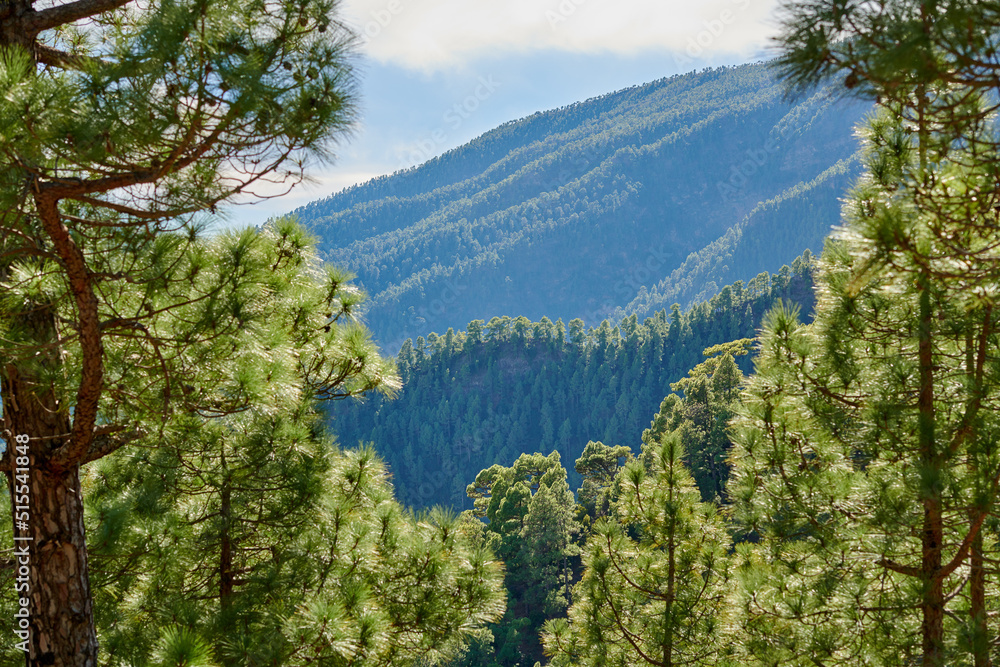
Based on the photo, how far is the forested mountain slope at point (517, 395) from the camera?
7000cm

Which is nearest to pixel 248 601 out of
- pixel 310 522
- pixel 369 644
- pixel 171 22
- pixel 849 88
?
pixel 310 522

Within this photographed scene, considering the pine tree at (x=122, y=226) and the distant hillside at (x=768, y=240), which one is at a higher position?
the distant hillside at (x=768, y=240)

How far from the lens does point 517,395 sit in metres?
77.8

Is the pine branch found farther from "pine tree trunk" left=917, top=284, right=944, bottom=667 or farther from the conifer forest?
"pine tree trunk" left=917, top=284, right=944, bottom=667

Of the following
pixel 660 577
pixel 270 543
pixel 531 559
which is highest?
pixel 270 543

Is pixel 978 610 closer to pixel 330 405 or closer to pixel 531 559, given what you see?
pixel 330 405

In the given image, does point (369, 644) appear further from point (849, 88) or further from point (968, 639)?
point (849, 88)

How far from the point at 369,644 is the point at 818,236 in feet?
633

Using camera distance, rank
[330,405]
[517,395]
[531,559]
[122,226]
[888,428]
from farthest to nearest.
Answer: [517,395], [531,559], [330,405], [888,428], [122,226]

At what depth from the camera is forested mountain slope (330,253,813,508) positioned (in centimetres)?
7000

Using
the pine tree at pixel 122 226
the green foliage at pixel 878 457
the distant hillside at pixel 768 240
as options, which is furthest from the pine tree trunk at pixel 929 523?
the distant hillside at pixel 768 240

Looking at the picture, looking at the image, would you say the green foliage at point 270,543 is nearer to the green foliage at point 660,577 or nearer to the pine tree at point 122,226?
the pine tree at point 122,226

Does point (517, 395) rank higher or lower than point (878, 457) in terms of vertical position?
lower

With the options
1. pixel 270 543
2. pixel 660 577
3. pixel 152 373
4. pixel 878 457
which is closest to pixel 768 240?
pixel 660 577
